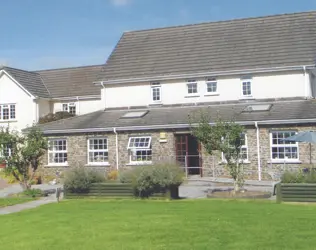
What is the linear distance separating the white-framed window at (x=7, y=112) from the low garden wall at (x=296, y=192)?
2872cm

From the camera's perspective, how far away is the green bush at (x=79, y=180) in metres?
21.4

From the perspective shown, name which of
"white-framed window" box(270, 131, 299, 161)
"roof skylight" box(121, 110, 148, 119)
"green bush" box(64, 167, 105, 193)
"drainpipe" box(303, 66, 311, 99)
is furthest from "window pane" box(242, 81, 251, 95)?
"green bush" box(64, 167, 105, 193)

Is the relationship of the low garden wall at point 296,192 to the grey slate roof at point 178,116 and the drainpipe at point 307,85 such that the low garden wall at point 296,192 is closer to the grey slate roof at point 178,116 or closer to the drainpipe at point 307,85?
the grey slate roof at point 178,116

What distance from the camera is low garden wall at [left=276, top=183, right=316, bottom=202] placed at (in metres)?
17.8

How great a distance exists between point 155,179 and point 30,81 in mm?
26310

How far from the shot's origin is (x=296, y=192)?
1798 centimetres

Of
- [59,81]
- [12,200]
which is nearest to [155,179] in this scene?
[12,200]

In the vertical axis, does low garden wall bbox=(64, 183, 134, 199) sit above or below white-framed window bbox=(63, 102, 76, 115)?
below

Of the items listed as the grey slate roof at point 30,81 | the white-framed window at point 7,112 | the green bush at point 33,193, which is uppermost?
the grey slate roof at point 30,81

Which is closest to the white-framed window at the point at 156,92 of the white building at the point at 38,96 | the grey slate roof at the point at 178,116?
the grey slate roof at the point at 178,116

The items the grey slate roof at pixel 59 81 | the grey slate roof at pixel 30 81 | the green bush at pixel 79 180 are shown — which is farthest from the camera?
the grey slate roof at pixel 59 81

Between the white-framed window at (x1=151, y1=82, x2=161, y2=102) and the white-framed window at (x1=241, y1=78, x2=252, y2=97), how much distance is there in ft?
17.7

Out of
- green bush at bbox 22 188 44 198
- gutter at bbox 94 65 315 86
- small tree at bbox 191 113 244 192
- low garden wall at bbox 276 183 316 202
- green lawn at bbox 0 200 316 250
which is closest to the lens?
green lawn at bbox 0 200 316 250

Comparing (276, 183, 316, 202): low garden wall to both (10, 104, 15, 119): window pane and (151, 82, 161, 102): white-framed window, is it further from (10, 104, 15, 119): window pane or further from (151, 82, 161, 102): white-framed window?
(10, 104, 15, 119): window pane
